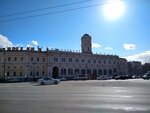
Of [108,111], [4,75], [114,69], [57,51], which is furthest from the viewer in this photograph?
[114,69]

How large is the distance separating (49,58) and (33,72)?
948 cm

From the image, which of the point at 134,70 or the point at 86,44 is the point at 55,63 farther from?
the point at 134,70

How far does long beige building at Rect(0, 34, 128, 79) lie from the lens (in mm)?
91188

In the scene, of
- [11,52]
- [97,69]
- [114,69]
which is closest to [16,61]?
[11,52]

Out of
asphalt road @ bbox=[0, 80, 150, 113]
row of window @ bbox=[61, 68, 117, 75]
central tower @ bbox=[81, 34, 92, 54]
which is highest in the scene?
central tower @ bbox=[81, 34, 92, 54]

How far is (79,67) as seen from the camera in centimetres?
10775

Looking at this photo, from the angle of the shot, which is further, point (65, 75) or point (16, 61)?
point (65, 75)

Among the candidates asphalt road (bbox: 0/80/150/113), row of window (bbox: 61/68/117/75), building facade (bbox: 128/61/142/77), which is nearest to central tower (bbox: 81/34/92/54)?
row of window (bbox: 61/68/117/75)

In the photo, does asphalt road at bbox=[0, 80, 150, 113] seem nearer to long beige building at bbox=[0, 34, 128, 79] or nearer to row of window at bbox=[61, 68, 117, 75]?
long beige building at bbox=[0, 34, 128, 79]

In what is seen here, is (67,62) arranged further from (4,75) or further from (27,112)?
(27,112)

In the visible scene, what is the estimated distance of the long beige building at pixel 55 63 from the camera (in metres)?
91.2

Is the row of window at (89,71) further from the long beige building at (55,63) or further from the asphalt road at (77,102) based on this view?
the asphalt road at (77,102)

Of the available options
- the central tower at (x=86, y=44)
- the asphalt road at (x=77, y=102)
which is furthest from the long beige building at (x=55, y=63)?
the asphalt road at (x=77, y=102)

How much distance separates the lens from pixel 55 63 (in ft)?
329
